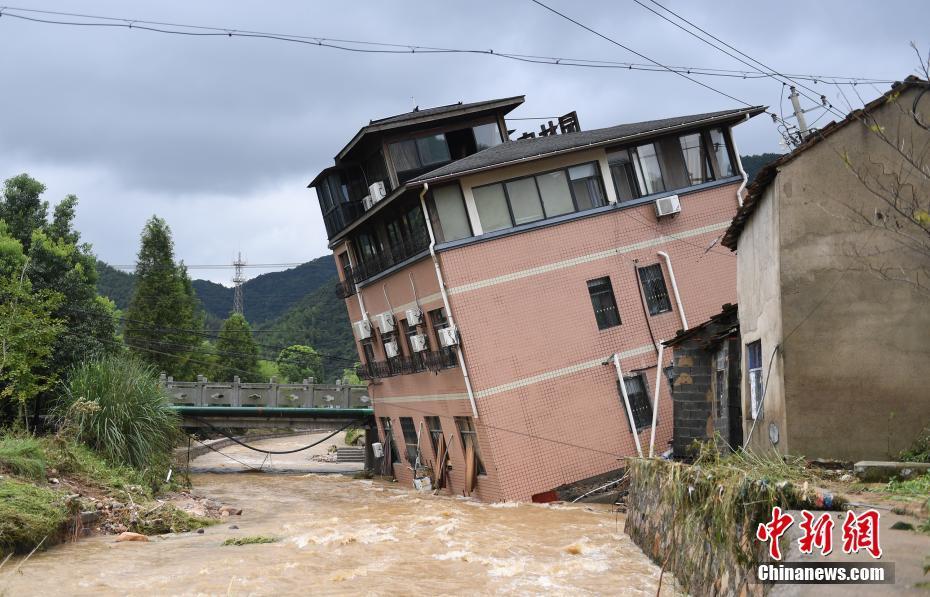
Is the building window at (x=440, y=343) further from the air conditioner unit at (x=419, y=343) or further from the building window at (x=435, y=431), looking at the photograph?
the building window at (x=435, y=431)

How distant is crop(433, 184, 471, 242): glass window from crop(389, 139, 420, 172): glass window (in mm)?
4754

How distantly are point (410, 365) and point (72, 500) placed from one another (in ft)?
43.9

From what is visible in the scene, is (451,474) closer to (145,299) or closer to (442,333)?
(442,333)

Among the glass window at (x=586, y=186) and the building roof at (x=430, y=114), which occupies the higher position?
the building roof at (x=430, y=114)

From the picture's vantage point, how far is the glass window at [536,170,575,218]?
24.6m

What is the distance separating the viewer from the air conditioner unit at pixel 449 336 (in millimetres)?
23578

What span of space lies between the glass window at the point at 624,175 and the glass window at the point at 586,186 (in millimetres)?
575

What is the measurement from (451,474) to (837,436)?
15.5 metres

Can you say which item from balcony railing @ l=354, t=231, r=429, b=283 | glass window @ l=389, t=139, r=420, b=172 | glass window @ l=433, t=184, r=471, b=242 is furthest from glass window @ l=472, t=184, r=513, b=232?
glass window @ l=389, t=139, r=420, b=172

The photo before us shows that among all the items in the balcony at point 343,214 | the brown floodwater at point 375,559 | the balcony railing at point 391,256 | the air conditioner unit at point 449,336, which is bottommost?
the brown floodwater at point 375,559

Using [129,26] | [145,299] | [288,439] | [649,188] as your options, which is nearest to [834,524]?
[129,26]

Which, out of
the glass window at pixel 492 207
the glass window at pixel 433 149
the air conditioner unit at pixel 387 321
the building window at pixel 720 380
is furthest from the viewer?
the air conditioner unit at pixel 387 321

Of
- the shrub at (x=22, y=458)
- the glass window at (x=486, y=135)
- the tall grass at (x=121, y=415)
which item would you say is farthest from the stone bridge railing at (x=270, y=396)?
the shrub at (x=22, y=458)

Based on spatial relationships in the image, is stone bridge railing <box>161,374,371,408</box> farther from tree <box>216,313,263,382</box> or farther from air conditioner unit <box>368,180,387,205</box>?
tree <box>216,313,263,382</box>
